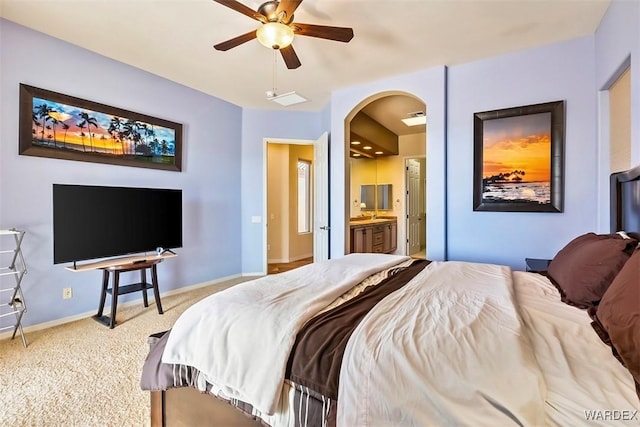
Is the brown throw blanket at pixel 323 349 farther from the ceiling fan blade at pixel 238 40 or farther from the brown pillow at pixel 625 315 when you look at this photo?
the ceiling fan blade at pixel 238 40

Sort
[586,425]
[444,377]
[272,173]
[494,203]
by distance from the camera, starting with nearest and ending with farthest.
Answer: [586,425] → [444,377] → [494,203] → [272,173]

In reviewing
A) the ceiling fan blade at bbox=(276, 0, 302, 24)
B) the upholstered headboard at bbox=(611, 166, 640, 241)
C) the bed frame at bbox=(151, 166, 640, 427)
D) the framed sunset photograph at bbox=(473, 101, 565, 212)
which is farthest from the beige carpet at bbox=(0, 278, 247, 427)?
the framed sunset photograph at bbox=(473, 101, 565, 212)

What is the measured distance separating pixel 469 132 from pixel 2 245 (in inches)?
183

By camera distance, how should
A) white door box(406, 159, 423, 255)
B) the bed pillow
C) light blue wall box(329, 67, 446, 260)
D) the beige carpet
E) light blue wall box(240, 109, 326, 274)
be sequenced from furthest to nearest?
1. white door box(406, 159, 423, 255)
2. light blue wall box(240, 109, 326, 274)
3. light blue wall box(329, 67, 446, 260)
4. the beige carpet
5. the bed pillow

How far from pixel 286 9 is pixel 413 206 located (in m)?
5.86

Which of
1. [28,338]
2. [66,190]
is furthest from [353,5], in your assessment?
[28,338]

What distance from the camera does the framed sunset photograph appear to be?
9.87ft

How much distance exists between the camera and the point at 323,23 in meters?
2.69

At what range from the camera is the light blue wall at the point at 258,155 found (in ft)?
16.2

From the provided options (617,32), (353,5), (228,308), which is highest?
(353,5)

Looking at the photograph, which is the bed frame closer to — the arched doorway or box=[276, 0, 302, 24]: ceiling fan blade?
box=[276, 0, 302, 24]: ceiling fan blade

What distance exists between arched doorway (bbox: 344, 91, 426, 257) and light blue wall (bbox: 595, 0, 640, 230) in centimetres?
258

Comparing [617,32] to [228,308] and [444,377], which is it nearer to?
[444,377]

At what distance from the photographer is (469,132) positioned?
3.40 m
